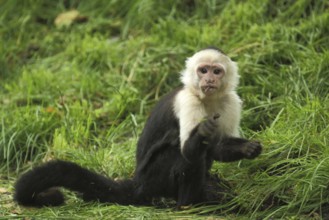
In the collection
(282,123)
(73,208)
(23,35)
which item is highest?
(23,35)

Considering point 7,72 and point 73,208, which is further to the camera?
point 7,72

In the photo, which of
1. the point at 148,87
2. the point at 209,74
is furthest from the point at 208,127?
the point at 148,87

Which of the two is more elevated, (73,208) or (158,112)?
(158,112)

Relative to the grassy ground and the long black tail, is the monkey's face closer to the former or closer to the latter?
the grassy ground

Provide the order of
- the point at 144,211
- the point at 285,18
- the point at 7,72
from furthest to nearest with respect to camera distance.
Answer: the point at 7,72
the point at 285,18
the point at 144,211

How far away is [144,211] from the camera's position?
207 inches

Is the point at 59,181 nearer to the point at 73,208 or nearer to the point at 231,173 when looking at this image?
the point at 73,208

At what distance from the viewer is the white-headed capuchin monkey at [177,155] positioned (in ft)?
17.5

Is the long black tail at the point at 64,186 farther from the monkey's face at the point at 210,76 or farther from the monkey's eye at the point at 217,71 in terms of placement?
the monkey's eye at the point at 217,71

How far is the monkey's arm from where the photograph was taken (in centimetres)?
522

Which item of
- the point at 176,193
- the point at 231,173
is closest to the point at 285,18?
the point at 231,173

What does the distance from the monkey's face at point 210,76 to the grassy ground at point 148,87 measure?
2.33 ft

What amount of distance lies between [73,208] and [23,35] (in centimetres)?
436

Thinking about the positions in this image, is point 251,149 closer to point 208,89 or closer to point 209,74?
point 208,89
